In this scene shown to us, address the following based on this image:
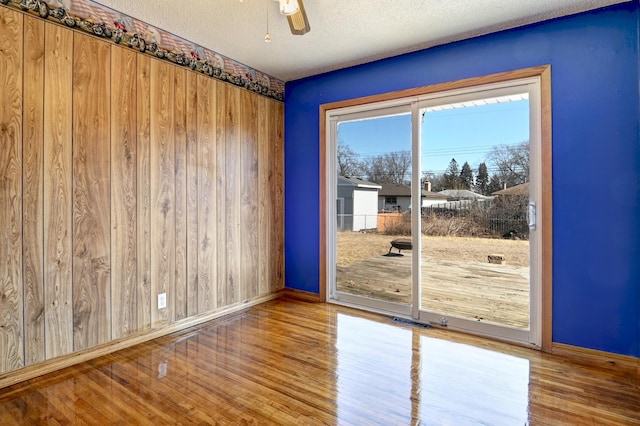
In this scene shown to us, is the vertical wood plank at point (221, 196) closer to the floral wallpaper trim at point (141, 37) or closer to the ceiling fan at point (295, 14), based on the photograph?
the floral wallpaper trim at point (141, 37)

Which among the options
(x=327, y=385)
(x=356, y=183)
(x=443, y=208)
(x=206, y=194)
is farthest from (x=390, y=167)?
(x=327, y=385)

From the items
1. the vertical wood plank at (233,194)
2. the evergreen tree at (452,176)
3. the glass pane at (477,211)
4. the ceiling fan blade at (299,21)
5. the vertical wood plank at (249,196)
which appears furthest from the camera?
the vertical wood plank at (249,196)

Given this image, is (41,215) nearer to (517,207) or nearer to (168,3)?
(168,3)

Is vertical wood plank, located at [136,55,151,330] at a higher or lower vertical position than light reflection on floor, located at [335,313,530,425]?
higher

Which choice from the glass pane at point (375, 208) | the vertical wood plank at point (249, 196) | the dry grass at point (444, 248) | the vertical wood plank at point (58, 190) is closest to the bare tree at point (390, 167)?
Result: the glass pane at point (375, 208)

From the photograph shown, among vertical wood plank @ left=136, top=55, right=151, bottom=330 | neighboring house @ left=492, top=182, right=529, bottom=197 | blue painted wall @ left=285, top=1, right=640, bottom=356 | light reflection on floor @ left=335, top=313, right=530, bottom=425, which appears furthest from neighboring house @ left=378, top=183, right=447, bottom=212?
vertical wood plank @ left=136, top=55, right=151, bottom=330

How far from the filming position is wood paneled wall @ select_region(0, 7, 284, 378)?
83.7 inches

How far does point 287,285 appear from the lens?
4.15 metres

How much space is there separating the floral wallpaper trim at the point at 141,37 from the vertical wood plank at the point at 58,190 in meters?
0.12

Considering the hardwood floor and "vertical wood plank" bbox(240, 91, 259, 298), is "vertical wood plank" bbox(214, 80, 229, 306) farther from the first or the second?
the hardwood floor

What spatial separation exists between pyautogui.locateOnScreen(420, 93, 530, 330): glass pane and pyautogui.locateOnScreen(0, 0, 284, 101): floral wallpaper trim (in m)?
1.96

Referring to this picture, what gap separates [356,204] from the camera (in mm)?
3666

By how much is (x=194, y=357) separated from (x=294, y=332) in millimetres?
854

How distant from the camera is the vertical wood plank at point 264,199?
12.5 feet
